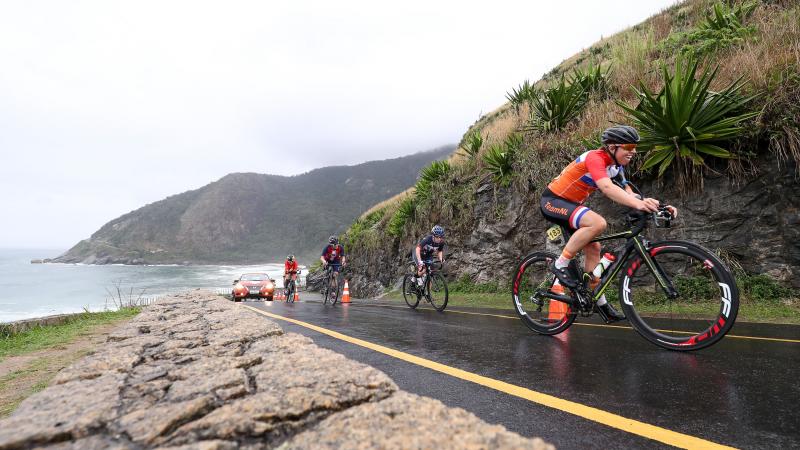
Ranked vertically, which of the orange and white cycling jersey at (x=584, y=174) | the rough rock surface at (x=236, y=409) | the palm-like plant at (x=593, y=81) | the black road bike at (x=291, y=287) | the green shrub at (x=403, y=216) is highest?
the palm-like plant at (x=593, y=81)

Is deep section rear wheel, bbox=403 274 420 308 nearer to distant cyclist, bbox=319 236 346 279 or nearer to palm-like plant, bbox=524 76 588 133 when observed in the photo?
distant cyclist, bbox=319 236 346 279

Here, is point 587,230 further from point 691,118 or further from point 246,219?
point 246,219

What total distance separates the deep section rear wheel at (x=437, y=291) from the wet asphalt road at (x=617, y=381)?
414 cm

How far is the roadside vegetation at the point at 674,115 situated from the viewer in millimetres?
6824

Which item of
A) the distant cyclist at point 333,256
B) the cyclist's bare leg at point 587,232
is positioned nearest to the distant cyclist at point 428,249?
the distant cyclist at point 333,256

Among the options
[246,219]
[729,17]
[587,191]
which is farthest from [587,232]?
[246,219]

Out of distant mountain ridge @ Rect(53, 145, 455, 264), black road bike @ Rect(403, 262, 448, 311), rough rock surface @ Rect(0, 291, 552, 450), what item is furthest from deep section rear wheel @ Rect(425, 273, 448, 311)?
distant mountain ridge @ Rect(53, 145, 455, 264)

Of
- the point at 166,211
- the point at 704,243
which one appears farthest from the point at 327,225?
the point at 704,243

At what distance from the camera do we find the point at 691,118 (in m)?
7.12

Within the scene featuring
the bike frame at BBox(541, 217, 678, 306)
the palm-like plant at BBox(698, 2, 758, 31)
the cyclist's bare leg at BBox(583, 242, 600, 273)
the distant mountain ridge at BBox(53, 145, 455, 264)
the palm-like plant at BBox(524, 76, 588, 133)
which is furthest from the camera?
the distant mountain ridge at BBox(53, 145, 455, 264)

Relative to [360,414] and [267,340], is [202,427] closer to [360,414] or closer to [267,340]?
[360,414]

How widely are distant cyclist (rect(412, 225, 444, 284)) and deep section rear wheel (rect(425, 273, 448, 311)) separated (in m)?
0.39

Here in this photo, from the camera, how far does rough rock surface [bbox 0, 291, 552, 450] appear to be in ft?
3.65

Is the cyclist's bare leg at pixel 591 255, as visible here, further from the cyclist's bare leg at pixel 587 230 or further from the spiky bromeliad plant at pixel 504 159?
the spiky bromeliad plant at pixel 504 159
